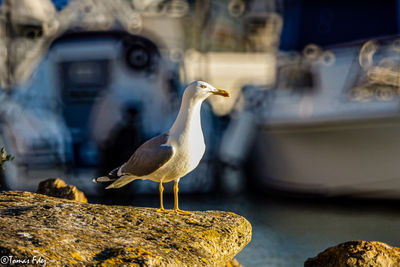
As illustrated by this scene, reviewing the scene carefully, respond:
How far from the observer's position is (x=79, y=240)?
2.68 meters

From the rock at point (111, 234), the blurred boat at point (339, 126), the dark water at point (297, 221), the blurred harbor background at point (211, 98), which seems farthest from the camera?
the blurred harbor background at point (211, 98)

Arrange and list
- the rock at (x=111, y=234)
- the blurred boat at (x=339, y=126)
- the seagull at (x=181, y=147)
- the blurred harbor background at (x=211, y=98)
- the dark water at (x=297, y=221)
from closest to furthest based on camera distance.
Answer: the rock at (x=111, y=234), the seagull at (x=181, y=147), the dark water at (x=297, y=221), the blurred boat at (x=339, y=126), the blurred harbor background at (x=211, y=98)

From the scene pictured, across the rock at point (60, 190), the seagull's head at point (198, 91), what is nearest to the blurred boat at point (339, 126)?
the rock at point (60, 190)

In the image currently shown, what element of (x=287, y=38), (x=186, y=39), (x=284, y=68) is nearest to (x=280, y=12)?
(x=287, y=38)

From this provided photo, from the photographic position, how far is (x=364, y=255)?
3660 mm

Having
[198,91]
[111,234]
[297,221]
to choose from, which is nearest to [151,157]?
[198,91]

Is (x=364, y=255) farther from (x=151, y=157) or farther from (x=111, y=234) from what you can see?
(x=111, y=234)

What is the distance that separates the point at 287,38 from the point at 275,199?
12.5ft

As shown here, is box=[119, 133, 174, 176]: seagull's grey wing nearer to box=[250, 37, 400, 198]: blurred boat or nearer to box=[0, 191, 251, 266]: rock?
box=[0, 191, 251, 266]: rock

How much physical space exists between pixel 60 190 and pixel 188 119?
5.79ft

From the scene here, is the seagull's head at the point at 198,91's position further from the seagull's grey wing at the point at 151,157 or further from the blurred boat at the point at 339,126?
the blurred boat at the point at 339,126

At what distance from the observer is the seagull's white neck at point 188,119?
361 cm

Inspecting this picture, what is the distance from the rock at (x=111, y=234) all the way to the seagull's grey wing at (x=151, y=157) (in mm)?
366

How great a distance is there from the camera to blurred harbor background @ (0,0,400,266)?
1062 cm
